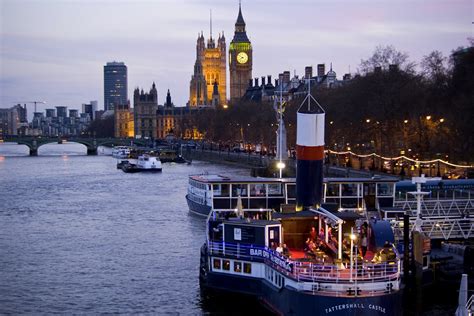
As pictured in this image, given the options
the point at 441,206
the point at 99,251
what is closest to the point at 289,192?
the point at 441,206

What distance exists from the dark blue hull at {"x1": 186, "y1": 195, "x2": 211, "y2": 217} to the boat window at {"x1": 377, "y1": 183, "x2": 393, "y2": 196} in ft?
39.2

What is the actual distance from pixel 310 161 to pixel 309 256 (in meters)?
4.13

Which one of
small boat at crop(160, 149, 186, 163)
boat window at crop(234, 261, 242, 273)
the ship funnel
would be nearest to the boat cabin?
the ship funnel

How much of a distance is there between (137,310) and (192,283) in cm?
350

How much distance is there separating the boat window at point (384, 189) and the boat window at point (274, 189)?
414cm

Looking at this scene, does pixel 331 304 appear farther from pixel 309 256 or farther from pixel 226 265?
pixel 226 265

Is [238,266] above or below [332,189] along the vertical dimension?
below

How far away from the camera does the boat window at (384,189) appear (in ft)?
113

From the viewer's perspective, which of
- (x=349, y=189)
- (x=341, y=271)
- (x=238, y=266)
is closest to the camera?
(x=341, y=271)

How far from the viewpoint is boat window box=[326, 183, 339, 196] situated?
117ft

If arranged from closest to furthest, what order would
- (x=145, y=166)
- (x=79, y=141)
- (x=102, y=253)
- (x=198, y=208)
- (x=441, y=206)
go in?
(x=441, y=206) < (x=102, y=253) < (x=198, y=208) < (x=145, y=166) < (x=79, y=141)

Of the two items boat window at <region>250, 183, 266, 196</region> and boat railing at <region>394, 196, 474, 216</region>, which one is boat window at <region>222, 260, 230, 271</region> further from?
boat window at <region>250, 183, 266, 196</region>

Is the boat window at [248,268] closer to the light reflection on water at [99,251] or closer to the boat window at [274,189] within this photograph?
the light reflection on water at [99,251]

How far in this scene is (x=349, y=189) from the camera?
3572 cm
